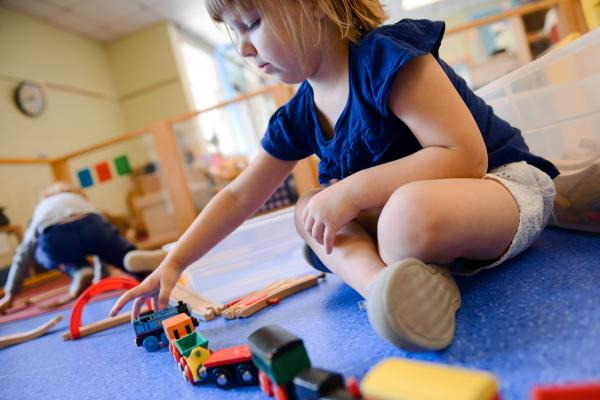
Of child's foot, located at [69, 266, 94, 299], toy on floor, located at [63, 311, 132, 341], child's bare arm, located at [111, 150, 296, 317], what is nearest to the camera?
child's bare arm, located at [111, 150, 296, 317]

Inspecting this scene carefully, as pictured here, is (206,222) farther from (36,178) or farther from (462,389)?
(36,178)

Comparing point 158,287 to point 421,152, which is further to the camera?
point 158,287

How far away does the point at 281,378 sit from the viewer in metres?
0.31

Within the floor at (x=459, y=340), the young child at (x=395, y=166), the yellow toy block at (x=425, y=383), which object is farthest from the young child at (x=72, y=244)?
the yellow toy block at (x=425, y=383)

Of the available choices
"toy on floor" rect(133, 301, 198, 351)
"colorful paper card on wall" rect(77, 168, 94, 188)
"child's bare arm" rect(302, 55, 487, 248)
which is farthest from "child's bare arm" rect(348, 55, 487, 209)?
"colorful paper card on wall" rect(77, 168, 94, 188)

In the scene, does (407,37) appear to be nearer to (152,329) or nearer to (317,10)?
(317,10)

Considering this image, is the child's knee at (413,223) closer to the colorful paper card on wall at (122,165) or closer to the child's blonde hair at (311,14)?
the child's blonde hair at (311,14)

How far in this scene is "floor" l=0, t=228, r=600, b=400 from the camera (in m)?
0.31

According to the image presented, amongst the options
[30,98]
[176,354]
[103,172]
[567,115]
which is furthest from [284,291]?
[30,98]

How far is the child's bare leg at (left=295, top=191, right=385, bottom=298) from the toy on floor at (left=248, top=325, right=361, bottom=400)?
16cm

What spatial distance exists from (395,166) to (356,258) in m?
0.11

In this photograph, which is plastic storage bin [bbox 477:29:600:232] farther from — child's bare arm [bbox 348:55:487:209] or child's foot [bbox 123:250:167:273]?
child's foot [bbox 123:250:167:273]

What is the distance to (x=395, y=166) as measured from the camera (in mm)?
481

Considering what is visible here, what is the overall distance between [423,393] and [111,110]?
13.0ft
